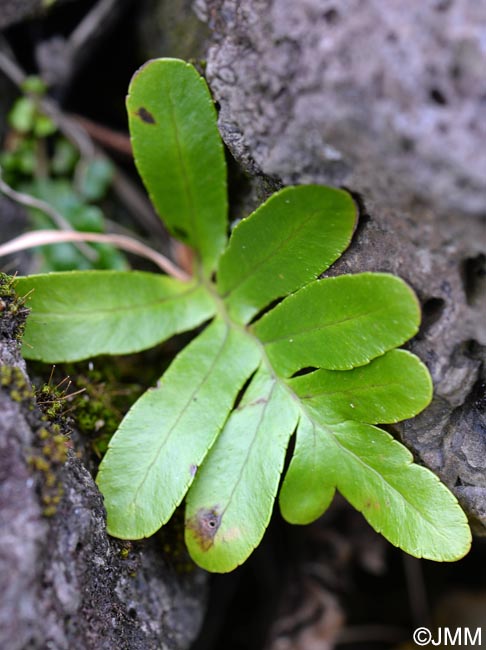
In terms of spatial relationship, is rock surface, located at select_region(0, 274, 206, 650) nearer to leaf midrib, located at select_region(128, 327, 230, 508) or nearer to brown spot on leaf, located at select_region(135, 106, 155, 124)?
leaf midrib, located at select_region(128, 327, 230, 508)

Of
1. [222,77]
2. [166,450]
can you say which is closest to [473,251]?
[222,77]

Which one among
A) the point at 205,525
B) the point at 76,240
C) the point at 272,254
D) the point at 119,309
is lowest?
the point at 205,525

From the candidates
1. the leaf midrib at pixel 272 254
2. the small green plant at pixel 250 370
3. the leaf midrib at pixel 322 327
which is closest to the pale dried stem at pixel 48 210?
the small green plant at pixel 250 370

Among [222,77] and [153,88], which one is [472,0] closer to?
[222,77]

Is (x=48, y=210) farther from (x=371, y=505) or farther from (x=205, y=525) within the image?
(x=371, y=505)

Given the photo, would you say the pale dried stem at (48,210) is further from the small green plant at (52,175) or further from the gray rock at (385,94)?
the gray rock at (385,94)

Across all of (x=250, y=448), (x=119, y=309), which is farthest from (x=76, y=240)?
(x=250, y=448)
